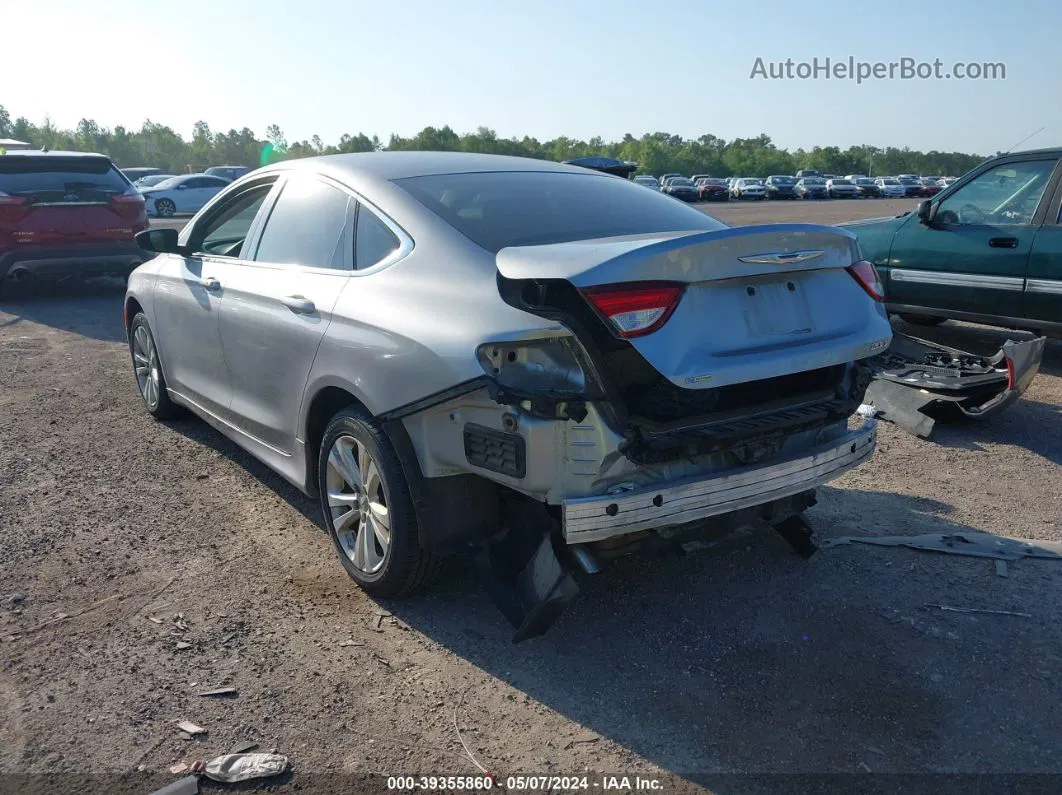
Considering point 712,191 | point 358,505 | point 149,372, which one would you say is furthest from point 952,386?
point 712,191

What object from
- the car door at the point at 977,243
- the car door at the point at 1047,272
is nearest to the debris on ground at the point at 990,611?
the car door at the point at 1047,272

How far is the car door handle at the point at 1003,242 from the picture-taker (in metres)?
7.19

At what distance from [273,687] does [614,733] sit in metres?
1.17

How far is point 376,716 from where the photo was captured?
2.98m

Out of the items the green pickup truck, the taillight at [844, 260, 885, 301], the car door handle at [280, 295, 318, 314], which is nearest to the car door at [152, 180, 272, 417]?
the car door handle at [280, 295, 318, 314]

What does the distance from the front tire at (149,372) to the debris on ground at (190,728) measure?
3319 millimetres

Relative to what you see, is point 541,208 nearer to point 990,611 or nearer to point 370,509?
point 370,509

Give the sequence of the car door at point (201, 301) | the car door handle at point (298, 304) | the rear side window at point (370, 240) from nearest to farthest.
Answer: the rear side window at point (370, 240)
the car door handle at point (298, 304)
the car door at point (201, 301)

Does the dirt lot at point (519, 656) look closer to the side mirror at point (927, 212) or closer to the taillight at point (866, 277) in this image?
the taillight at point (866, 277)

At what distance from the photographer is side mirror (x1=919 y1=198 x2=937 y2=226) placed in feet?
25.6

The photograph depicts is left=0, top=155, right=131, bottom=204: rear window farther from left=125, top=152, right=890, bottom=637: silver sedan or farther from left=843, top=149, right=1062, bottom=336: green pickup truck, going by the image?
left=843, top=149, right=1062, bottom=336: green pickup truck

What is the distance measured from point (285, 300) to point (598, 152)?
11897cm

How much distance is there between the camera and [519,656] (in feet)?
11.0

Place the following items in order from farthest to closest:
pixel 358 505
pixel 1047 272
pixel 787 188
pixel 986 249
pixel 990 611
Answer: pixel 787 188
pixel 986 249
pixel 1047 272
pixel 358 505
pixel 990 611
